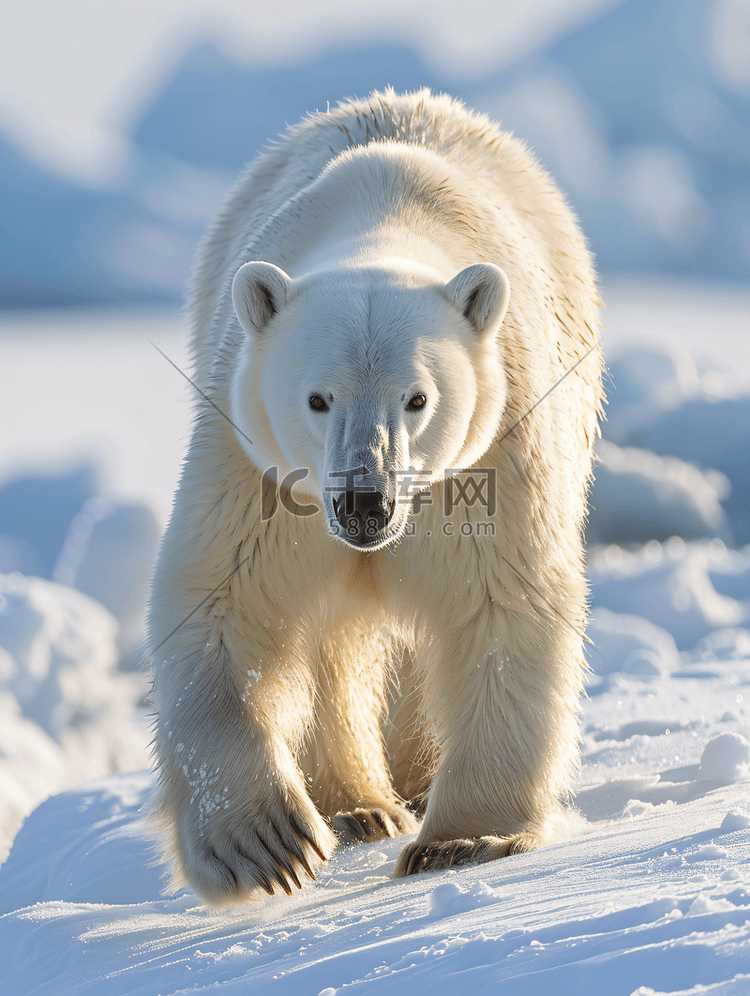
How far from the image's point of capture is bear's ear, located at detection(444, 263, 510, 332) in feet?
9.09

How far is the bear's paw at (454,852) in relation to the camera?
9.39 ft

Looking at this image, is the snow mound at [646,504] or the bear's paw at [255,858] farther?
the snow mound at [646,504]

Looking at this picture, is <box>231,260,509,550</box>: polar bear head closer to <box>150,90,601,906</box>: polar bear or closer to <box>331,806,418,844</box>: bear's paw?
<box>150,90,601,906</box>: polar bear

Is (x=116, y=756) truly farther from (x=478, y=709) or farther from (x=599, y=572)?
(x=478, y=709)

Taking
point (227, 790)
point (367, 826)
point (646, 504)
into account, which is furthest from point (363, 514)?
point (646, 504)

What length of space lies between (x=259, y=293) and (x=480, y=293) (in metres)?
0.58

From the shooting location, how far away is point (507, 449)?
9.89 ft

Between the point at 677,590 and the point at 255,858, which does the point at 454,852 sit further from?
the point at 677,590

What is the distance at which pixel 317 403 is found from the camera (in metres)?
2.64

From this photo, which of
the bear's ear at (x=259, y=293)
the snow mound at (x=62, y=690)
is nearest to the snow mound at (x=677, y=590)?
the snow mound at (x=62, y=690)

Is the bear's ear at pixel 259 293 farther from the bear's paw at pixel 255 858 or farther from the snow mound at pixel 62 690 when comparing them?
the snow mound at pixel 62 690

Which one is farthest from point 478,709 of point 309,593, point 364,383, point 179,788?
point 364,383

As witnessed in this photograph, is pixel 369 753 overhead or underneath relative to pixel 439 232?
underneath

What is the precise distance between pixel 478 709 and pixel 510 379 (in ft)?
3.08
